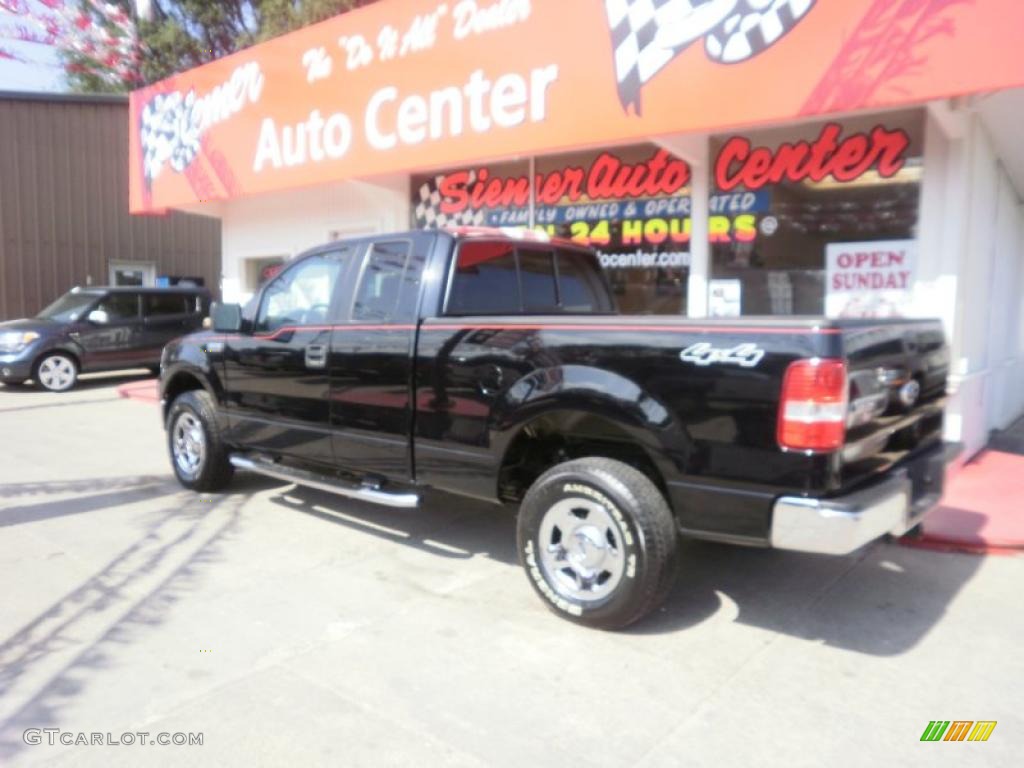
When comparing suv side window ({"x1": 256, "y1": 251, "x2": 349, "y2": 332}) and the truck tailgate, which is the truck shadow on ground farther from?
suv side window ({"x1": 256, "y1": 251, "x2": 349, "y2": 332})

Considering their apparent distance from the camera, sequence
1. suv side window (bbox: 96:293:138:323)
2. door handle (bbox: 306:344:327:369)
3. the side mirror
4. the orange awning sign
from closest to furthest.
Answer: door handle (bbox: 306:344:327:369) → the side mirror → the orange awning sign → suv side window (bbox: 96:293:138:323)

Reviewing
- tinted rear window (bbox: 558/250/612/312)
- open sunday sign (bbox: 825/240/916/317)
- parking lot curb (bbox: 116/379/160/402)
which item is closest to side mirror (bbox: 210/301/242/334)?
tinted rear window (bbox: 558/250/612/312)

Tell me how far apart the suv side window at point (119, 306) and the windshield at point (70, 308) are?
0.63 feet

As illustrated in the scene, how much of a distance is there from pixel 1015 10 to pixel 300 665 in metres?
5.81

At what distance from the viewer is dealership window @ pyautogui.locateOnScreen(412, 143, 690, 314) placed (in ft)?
26.2

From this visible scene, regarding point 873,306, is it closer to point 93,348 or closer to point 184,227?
point 93,348

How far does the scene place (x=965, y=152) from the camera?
605 cm

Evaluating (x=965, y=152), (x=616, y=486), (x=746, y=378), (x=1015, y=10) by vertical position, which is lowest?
(x=616, y=486)

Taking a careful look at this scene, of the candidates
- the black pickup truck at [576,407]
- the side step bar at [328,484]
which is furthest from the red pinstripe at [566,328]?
the side step bar at [328,484]

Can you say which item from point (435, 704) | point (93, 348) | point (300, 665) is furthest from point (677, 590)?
point (93, 348)

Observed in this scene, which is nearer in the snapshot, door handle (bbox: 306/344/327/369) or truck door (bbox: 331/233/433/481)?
truck door (bbox: 331/233/433/481)

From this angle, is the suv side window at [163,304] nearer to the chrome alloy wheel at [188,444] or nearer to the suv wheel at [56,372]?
the suv wheel at [56,372]

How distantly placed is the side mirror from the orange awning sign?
378 cm

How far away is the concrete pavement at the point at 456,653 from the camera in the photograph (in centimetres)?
274
